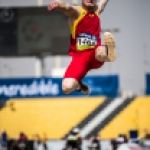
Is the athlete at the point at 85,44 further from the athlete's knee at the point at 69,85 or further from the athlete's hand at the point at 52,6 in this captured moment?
the athlete's hand at the point at 52,6

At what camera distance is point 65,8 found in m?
5.71

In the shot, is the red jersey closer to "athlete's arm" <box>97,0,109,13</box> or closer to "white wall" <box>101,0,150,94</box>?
"athlete's arm" <box>97,0,109,13</box>

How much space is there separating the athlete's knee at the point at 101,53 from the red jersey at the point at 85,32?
0.12 meters

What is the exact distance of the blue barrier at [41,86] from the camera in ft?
53.9

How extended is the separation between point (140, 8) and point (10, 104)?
557 centimetres

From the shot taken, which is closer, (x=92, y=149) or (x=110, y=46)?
(x=110, y=46)

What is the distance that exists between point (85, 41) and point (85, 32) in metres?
0.09

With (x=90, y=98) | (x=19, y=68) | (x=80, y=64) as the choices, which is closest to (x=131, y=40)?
(x=90, y=98)

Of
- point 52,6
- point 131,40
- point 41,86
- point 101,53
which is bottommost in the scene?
point 41,86

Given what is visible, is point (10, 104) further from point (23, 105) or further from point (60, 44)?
point (60, 44)

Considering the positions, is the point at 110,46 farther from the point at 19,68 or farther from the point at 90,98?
the point at 19,68

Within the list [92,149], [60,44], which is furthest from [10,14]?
[92,149]

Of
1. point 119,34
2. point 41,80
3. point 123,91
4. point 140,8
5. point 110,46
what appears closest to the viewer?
point 110,46

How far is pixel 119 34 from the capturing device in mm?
21469
